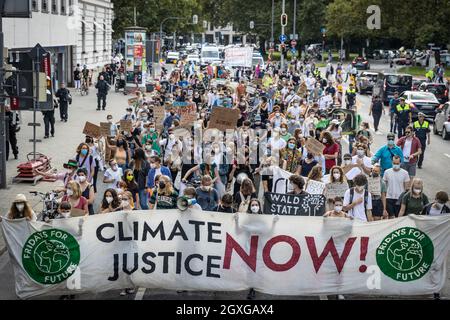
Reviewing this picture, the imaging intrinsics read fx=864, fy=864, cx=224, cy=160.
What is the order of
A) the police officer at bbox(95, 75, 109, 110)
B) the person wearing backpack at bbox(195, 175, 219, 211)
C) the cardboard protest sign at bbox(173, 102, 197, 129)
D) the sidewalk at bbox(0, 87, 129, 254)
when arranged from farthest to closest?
1. the police officer at bbox(95, 75, 109, 110)
2. the cardboard protest sign at bbox(173, 102, 197, 129)
3. the sidewalk at bbox(0, 87, 129, 254)
4. the person wearing backpack at bbox(195, 175, 219, 211)

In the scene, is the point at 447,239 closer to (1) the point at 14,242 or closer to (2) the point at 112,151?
(1) the point at 14,242

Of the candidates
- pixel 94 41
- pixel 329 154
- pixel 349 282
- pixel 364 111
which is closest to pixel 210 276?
pixel 349 282

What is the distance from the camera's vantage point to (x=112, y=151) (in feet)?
60.6

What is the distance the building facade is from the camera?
1414 inches

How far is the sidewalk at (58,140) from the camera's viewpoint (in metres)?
19.1

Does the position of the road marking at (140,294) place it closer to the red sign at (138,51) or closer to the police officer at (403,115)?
the police officer at (403,115)

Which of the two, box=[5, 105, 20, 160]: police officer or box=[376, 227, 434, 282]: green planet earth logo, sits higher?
box=[5, 105, 20, 160]: police officer

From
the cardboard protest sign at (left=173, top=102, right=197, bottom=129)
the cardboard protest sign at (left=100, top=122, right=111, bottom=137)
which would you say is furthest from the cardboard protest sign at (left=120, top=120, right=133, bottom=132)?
the cardboard protest sign at (left=173, top=102, right=197, bottom=129)

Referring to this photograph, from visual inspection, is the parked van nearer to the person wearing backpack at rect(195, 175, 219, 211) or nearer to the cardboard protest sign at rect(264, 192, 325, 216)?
the cardboard protest sign at rect(264, 192, 325, 216)

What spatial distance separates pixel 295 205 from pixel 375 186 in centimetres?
190

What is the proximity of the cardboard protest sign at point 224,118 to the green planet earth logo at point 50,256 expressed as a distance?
398 inches

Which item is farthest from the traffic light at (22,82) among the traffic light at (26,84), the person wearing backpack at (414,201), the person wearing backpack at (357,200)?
the person wearing backpack at (414,201)

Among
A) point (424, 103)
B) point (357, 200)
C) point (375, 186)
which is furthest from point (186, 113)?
point (424, 103)
